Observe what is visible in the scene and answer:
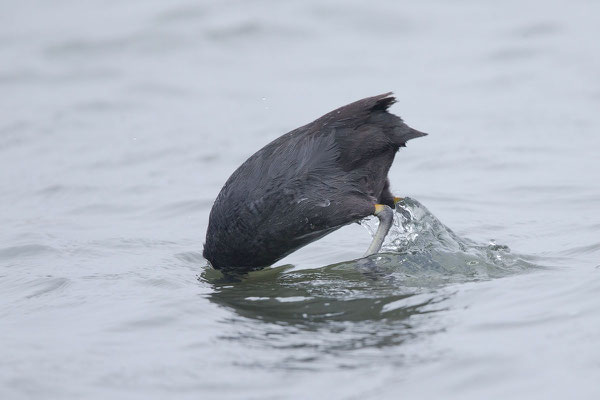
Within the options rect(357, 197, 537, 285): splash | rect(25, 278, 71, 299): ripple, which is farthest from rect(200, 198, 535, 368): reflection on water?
rect(25, 278, 71, 299): ripple

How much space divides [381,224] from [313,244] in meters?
1.14

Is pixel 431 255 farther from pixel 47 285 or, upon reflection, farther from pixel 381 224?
pixel 47 285

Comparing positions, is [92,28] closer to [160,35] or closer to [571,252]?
[160,35]

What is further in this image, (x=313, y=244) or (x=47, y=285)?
(x=313, y=244)

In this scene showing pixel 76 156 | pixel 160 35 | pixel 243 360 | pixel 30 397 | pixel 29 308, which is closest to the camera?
pixel 30 397

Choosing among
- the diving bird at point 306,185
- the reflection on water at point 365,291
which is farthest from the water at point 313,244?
the diving bird at point 306,185

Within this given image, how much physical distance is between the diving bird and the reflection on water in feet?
1.06

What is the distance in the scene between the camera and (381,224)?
6559 millimetres

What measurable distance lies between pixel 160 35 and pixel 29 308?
9.54 meters

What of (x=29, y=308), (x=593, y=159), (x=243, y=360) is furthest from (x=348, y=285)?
(x=593, y=159)

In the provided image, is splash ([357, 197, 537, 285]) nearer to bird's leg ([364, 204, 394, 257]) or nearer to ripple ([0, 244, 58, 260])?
bird's leg ([364, 204, 394, 257])

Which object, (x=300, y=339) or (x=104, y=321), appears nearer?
(x=300, y=339)

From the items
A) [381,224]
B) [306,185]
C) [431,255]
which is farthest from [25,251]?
[431,255]

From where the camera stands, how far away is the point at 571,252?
661 centimetres
